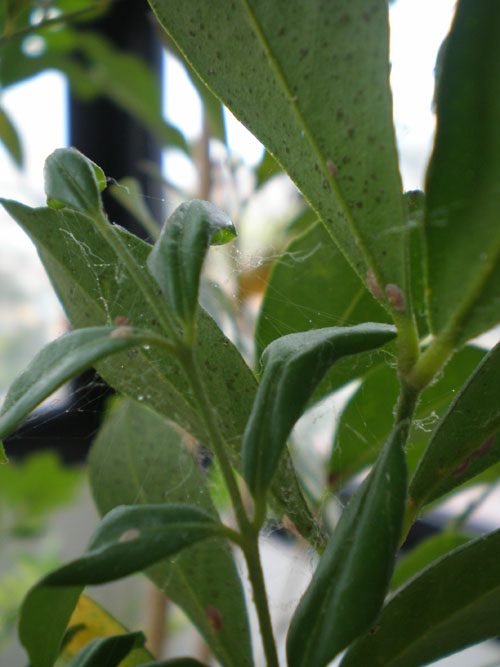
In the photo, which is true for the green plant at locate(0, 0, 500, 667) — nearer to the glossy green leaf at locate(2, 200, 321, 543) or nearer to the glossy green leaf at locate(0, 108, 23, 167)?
the glossy green leaf at locate(2, 200, 321, 543)

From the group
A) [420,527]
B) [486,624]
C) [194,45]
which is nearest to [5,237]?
[420,527]

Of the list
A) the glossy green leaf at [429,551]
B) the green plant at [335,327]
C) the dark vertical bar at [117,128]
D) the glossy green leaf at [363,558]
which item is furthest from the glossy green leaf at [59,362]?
the dark vertical bar at [117,128]

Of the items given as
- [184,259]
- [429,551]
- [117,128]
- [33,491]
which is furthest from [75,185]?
[117,128]

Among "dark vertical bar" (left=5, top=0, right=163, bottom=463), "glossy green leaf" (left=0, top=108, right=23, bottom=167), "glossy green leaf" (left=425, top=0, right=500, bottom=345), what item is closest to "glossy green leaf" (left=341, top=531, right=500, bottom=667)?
"glossy green leaf" (left=425, top=0, right=500, bottom=345)

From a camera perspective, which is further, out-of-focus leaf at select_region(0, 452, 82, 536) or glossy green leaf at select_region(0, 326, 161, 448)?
out-of-focus leaf at select_region(0, 452, 82, 536)

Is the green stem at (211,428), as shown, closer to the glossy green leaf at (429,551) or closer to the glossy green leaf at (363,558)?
the glossy green leaf at (363,558)

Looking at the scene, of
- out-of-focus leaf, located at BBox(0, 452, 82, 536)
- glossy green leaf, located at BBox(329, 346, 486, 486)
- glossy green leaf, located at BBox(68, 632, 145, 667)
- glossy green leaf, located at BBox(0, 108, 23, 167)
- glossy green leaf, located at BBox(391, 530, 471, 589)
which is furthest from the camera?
out-of-focus leaf, located at BBox(0, 452, 82, 536)
